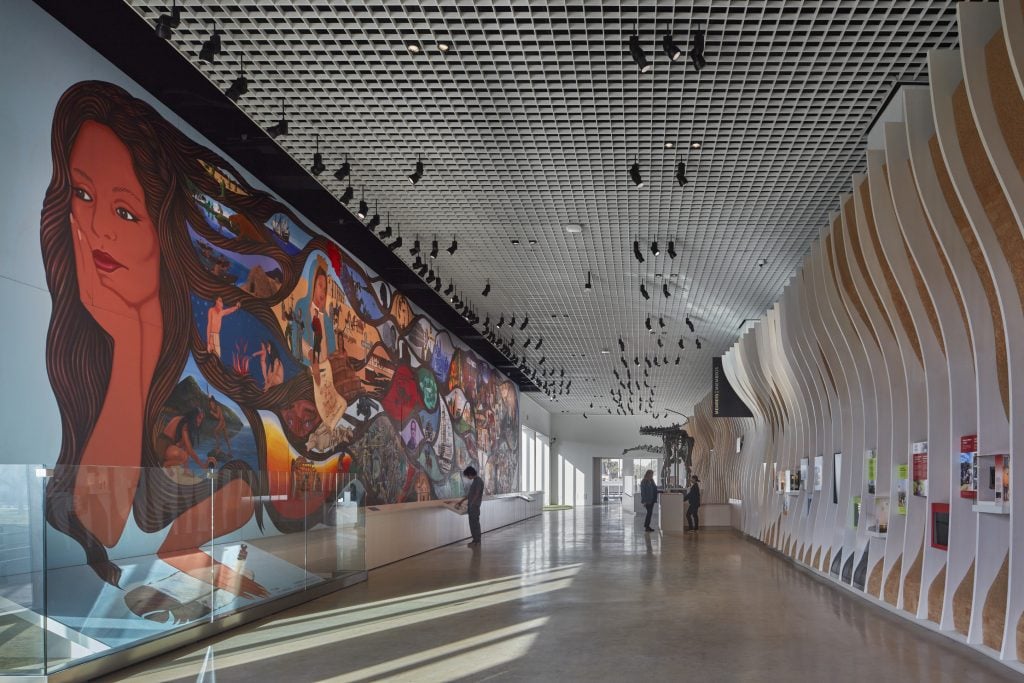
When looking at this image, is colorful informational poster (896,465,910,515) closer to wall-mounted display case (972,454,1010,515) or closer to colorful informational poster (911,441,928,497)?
colorful informational poster (911,441,928,497)

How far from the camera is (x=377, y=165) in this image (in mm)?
9938

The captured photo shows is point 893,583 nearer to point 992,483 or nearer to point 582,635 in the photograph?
point 992,483

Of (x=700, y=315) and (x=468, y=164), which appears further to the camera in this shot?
(x=700, y=315)

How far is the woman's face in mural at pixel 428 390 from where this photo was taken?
17375mm

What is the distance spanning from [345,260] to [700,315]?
8.02 metres

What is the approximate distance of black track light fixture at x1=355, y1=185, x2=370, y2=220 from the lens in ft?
34.6

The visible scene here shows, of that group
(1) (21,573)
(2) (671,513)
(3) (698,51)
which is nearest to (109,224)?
(1) (21,573)

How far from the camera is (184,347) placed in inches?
321

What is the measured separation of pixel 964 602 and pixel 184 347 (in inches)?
266

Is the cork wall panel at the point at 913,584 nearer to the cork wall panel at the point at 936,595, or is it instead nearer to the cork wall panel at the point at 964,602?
the cork wall panel at the point at 936,595

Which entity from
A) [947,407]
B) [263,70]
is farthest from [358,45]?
[947,407]

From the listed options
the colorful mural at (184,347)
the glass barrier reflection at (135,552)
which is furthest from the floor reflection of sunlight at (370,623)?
the colorful mural at (184,347)

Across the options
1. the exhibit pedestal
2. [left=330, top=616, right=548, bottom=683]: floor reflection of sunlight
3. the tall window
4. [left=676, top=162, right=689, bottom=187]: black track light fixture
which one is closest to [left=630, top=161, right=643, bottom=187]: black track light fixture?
[left=676, top=162, right=689, bottom=187]: black track light fixture

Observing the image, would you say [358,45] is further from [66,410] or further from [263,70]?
[66,410]
